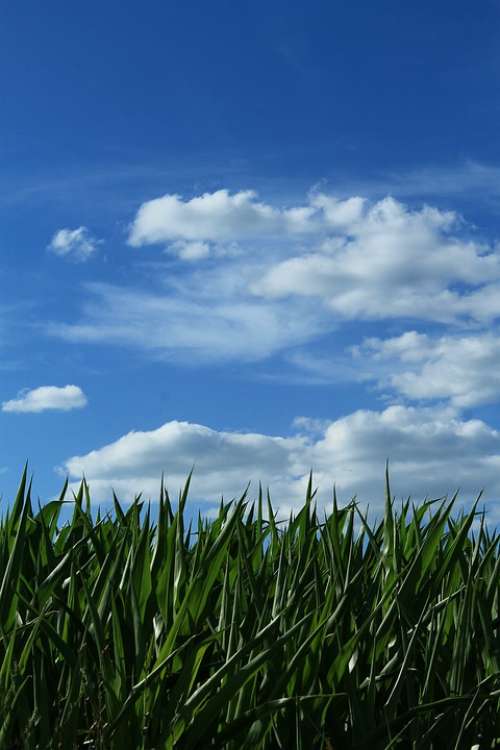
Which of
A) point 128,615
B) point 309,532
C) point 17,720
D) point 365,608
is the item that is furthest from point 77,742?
point 309,532

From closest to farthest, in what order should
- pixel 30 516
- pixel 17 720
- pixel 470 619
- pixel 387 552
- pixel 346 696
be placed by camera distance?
pixel 17 720 → pixel 346 696 → pixel 470 619 → pixel 387 552 → pixel 30 516

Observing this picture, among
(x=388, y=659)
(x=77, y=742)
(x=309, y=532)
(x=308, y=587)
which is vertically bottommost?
(x=77, y=742)

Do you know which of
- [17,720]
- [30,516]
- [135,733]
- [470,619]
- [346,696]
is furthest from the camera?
[30,516]

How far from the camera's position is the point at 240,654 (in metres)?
1.88

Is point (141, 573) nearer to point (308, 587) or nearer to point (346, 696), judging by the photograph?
point (308, 587)

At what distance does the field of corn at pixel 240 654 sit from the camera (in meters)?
1.93

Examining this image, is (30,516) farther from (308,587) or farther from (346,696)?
(346,696)

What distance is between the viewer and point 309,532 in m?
2.81

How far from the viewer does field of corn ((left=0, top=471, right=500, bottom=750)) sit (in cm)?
193

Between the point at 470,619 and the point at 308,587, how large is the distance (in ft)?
1.40

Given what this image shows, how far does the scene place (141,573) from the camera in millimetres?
2328

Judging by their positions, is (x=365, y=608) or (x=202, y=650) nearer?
(x=202, y=650)

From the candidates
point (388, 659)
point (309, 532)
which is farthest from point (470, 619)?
point (309, 532)

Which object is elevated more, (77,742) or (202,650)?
(202,650)
